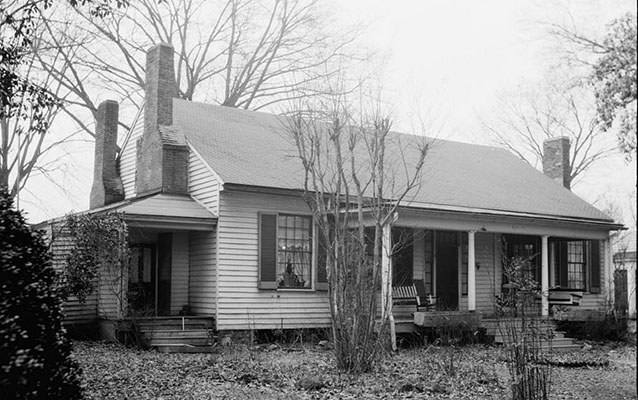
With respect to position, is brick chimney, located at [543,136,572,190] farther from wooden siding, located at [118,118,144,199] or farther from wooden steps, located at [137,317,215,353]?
wooden steps, located at [137,317,215,353]

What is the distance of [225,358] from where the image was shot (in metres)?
13.7

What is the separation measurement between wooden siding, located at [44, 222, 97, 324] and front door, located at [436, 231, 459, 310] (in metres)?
9.19

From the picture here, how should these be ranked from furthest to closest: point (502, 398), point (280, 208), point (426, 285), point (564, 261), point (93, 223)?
point (564, 261) → point (426, 285) → point (280, 208) → point (93, 223) → point (502, 398)

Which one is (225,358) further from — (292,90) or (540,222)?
(292,90)

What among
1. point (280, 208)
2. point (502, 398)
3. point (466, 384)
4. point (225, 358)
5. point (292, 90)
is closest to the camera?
point (502, 398)

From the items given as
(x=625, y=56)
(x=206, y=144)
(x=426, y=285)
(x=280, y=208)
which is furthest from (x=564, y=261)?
(x=625, y=56)

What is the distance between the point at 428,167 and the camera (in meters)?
23.0

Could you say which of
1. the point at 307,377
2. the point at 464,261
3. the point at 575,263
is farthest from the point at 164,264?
the point at 575,263

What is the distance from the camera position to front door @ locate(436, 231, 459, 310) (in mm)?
21266

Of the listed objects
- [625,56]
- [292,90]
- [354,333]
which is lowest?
[354,333]

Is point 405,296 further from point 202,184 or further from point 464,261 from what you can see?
point 202,184

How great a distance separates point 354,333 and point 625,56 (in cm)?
550

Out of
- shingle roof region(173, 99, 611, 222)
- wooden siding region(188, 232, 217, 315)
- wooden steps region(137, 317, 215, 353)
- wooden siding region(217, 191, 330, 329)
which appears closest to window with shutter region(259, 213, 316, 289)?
wooden siding region(217, 191, 330, 329)

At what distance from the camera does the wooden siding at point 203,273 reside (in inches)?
691
